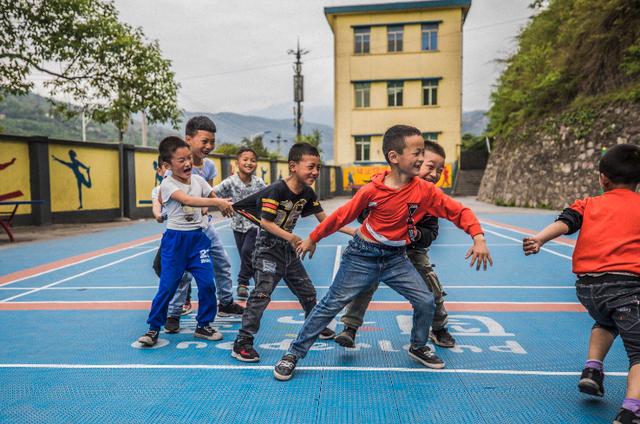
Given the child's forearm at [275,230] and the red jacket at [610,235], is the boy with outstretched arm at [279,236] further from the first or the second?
the red jacket at [610,235]

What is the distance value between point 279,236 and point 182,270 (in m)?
0.98

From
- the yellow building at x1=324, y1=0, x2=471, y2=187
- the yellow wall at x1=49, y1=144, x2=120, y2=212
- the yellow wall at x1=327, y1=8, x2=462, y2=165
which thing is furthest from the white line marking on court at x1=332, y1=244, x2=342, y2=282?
the yellow wall at x1=327, y1=8, x2=462, y2=165

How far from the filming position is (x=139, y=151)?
18.8 m

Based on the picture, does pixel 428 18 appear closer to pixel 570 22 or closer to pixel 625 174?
pixel 570 22

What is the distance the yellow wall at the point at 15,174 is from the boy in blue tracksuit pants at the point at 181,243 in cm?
1197

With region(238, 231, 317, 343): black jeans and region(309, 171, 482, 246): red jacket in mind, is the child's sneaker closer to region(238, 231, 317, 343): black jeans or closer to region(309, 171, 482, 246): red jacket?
region(238, 231, 317, 343): black jeans

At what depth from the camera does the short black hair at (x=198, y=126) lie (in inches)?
192

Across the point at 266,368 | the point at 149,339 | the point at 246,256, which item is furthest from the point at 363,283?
the point at 246,256

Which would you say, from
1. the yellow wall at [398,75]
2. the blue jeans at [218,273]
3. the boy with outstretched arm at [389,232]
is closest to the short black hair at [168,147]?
the blue jeans at [218,273]

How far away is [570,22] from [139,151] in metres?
17.7

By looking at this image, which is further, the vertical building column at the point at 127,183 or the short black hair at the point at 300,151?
the vertical building column at the point at 127,183

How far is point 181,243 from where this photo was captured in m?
4.25

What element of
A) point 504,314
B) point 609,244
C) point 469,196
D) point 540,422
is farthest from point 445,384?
point 469,196

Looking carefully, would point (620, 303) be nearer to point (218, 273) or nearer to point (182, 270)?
point (182, 270)
